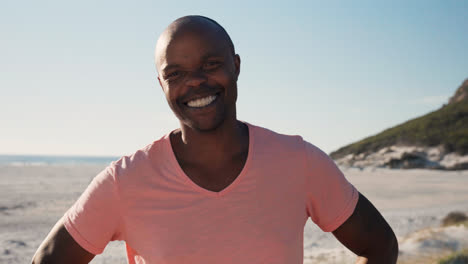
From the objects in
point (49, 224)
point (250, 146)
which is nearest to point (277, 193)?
point (250, 146)

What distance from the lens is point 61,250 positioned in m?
1.50

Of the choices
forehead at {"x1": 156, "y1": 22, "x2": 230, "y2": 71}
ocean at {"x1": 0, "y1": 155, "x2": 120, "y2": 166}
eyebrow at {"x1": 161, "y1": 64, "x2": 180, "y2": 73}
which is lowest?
ocean at {"x1": 0, "y1": 155, "x2": 120, "y2": 166}

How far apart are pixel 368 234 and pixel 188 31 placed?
95 cm

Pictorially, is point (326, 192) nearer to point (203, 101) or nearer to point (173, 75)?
point (203, 101)

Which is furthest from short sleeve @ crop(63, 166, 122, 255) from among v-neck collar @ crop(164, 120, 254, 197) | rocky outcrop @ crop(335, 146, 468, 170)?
rocky outcrop @ crop(335, 146, 468, 170)

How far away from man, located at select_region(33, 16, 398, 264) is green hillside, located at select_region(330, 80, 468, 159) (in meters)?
25.6

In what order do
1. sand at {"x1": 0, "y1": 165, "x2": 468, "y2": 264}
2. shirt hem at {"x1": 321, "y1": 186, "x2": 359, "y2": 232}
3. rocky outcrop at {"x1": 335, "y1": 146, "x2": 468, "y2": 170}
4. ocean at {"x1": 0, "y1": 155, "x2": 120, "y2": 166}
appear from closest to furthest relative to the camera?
shirt hem at {"x1": 321, "y1": 186, "x2": 359, "y2": 232} → sand at {"x1": 0, "y1": 165, "x2": 468, "y2": 264} → rocky outcrop at {"x1": 335, "y1": 146, "x2": 468, "y2": 170} → ocean at {"x1": 0, "y1": 155, "x2": 120, "y2": 166}

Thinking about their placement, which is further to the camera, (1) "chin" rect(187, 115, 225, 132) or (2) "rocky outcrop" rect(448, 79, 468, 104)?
(2) "rocky outcrop" rect(448, 79, 468, 104)

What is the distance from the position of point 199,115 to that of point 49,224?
26.4 ft

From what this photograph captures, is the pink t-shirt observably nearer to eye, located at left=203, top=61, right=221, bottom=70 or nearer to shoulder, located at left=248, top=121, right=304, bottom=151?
shoulder, located at left=248, top=121, right=304, bottom=151

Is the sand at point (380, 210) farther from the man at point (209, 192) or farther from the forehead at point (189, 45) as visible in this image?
the forehead at point (189, 45)

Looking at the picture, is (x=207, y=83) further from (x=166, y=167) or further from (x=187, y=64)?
(x=166, y=167)

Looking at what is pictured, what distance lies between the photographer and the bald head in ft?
5.27

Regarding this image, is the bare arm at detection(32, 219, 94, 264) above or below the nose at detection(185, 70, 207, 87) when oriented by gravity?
below
